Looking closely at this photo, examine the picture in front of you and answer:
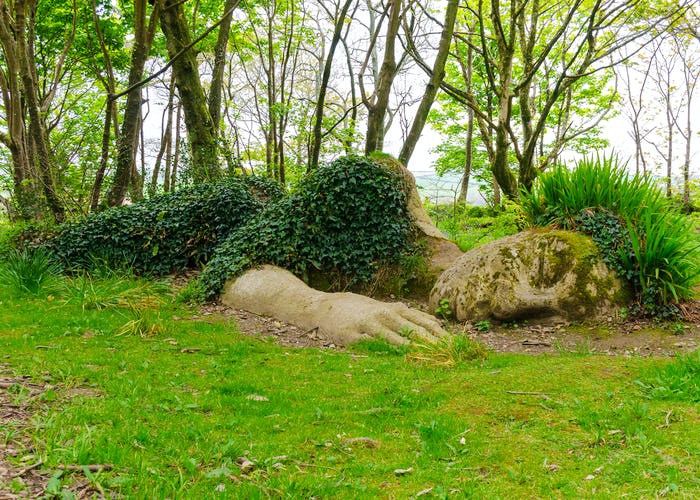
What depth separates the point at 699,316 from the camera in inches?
260

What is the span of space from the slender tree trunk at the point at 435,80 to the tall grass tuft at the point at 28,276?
6585 millimetres

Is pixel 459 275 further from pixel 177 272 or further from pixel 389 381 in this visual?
pixel 177 272

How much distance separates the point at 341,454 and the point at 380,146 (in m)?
8.84

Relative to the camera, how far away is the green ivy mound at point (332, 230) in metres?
8.53

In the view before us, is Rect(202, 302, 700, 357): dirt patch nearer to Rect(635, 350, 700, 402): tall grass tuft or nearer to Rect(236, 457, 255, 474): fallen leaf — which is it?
Rect(635, 350, 700, 402): tall grass tuft

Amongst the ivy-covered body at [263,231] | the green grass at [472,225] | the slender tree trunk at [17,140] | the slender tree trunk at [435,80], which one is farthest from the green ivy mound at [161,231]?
the green grass at [472,225]

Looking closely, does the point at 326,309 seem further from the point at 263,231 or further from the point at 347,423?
the point at 347,423

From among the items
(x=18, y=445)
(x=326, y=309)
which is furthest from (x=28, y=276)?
(x=18, y=445)

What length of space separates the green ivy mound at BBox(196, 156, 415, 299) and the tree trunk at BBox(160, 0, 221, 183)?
11.7 ft

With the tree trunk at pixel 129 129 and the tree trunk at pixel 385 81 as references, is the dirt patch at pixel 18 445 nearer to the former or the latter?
the tree trunk at pixel 385 81

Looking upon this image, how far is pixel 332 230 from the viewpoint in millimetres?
8781

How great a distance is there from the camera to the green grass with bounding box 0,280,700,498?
2.69 m

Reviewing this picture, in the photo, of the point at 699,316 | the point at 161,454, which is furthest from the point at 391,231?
the point at 161,454

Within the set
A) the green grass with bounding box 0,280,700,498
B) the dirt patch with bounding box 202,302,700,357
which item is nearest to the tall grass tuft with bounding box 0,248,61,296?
the green grass with bounding box 0,280,700,498
